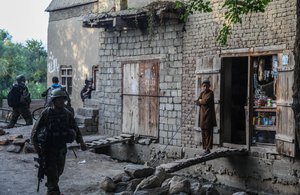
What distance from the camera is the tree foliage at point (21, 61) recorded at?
2967 centimetres

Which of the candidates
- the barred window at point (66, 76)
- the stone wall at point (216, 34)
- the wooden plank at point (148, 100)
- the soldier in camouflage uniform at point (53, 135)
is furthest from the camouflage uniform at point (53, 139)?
the barred window at point (66, 76)

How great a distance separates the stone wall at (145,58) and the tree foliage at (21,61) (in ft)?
54.2

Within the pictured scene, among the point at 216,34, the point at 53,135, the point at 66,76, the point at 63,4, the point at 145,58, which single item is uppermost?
the point at 63,4

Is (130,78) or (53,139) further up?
(130,78)

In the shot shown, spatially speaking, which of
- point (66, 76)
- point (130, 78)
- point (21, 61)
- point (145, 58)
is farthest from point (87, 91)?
point (21, 61)

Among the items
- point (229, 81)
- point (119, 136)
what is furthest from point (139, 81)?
point (229, 81)

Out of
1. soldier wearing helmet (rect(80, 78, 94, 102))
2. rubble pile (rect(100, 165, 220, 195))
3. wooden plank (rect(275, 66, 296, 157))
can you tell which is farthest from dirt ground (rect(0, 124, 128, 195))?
soldier wearing helmet (rect(80, 78, 94, 102))

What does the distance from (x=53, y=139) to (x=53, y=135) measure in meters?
0.06

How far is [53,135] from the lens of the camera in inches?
252

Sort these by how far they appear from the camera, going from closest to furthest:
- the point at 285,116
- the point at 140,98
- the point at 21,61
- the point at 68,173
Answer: the point at 285,116
the point at 68,173
the point at 140,98
the point at 21,61

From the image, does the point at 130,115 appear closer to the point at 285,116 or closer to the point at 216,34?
the point at 216,34

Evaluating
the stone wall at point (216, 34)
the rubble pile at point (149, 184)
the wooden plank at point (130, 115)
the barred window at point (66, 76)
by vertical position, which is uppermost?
the stone wall at point (216, 34)

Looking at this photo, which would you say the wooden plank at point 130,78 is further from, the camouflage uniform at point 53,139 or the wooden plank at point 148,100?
the camouflage uniform at point 53,139

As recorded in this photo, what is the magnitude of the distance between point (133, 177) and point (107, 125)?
5.57 m
